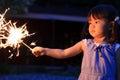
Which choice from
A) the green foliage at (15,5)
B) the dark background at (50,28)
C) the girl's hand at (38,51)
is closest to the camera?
the girl's hand at (38,51)

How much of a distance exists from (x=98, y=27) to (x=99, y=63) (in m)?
0.36

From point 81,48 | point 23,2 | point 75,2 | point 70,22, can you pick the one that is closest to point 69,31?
point 70,22

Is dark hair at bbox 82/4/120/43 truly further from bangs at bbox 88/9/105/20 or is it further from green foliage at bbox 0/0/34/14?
green foliage at bbox 0/0/34/14

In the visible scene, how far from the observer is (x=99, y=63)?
5184 millimetres

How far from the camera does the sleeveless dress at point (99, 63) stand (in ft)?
16.9

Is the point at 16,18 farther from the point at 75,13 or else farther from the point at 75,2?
the point at 75,2

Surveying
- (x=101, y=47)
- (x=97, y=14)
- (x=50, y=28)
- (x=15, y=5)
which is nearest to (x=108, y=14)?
(x=97, y=14)

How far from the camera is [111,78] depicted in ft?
16.9

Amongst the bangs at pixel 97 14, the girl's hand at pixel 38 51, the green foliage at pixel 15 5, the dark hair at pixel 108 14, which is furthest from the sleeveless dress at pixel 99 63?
the green foliage at pixel 15 5

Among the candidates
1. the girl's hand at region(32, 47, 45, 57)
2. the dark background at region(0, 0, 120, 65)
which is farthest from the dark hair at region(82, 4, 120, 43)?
the dark background at region(0, 0, 120, 65)

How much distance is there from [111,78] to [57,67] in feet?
52.6

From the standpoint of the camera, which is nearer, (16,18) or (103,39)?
(103,39)

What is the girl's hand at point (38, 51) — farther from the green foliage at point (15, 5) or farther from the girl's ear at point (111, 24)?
the green foliage at point (15, 5)

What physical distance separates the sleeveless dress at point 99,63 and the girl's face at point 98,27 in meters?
0.14
